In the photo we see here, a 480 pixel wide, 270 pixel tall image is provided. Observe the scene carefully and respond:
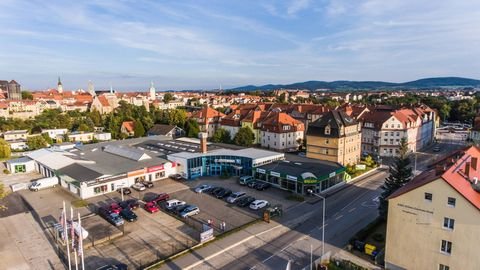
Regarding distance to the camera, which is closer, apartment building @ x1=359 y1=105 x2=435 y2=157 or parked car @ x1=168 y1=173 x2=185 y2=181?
parked car @ x1=168 y1=173 x2=185 y2=181

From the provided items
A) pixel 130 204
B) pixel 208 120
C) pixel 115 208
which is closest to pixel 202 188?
pixel 130 204

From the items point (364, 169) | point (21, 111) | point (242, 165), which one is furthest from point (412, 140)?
point (21, 111)

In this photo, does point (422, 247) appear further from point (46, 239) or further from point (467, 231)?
point (46, 239)

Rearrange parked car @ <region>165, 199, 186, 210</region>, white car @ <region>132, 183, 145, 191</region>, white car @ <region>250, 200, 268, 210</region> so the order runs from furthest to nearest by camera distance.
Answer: white car @ <region>132, 183, 145, 191</region> → white car @ <region>250, 200, 268, 210</region> → parked car @ <region>165, 199, 186, 210</region>

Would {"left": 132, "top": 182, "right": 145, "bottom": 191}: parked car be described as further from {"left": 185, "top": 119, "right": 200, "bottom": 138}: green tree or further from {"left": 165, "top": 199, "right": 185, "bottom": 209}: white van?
{"left": 185, "top": 119, "right": 200, "bottom": 138}: green tree

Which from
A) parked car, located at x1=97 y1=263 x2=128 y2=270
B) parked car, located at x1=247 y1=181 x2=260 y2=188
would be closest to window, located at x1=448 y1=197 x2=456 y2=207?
parked car, located at x1=97 y1=263 x2=128 y2=270

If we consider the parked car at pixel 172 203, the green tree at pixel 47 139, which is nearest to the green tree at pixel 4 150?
the green tree at pixel 47 139
